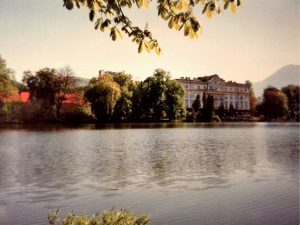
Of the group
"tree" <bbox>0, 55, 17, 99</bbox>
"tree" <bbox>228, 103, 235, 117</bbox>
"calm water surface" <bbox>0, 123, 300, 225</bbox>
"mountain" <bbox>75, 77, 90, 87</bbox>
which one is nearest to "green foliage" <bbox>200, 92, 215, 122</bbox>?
"tree" <bbox>228, 103, 235, 117</bbox>

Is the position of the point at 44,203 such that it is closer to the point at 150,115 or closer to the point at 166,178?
the point at 166,178

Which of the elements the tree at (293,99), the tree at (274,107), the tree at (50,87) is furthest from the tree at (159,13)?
the tree at (293,99)

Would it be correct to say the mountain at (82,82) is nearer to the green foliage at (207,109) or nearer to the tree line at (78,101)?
the tree line at (78,101)

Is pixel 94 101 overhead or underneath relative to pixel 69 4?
overhead

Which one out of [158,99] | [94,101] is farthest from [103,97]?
[158,99]

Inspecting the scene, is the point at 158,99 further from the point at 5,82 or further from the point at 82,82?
the point at 5,82

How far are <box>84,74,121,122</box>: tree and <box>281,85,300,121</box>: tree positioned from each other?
5609 centimetres

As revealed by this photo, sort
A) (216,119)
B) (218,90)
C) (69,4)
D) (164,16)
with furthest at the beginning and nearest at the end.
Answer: (218,90)
(216,119)
(164,16)
(69,4)

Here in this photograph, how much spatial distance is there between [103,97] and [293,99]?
2472 inches

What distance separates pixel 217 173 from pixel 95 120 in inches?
1835

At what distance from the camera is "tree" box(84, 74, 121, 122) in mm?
50500

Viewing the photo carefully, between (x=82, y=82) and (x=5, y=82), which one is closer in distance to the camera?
(x=5, y=82)

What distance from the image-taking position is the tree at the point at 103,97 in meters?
50.5

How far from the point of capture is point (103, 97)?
50.6 metres
